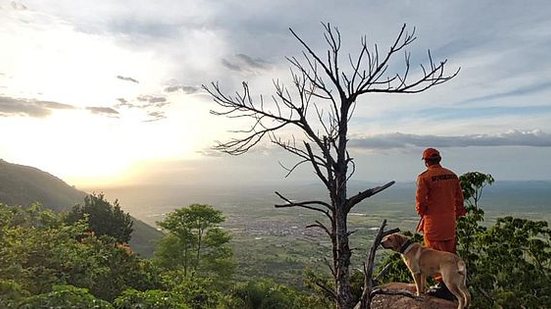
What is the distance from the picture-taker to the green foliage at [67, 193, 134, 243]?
30062 mm

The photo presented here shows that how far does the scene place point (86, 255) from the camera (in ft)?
40.5

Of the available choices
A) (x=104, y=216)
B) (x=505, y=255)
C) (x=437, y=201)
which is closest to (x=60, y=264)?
(x=437, y=201)

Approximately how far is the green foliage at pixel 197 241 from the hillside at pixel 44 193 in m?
25.1

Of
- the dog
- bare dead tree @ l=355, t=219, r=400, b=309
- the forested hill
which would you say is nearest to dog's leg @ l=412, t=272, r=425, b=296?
the dog

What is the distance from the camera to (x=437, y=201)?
6.80 m

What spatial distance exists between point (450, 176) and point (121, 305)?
5571 mm

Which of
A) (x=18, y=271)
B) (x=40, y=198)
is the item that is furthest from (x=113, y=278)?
(x=40, y=198)

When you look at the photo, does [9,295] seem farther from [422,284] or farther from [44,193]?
[44,193]

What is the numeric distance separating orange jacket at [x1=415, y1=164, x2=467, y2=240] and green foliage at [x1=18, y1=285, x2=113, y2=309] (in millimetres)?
5024

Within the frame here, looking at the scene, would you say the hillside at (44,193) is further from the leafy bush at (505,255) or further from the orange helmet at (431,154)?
the orange helmet at (431,154)

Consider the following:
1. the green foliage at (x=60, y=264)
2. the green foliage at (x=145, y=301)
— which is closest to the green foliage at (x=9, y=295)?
the green foliage at (x=145, y=301)

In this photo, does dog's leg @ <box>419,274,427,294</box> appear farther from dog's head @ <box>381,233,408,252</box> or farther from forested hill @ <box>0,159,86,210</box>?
forested hill @ <box>0,159,86,210</box>

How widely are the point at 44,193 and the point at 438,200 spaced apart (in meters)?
84.5

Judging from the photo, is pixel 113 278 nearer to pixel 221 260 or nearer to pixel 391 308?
pixel 391 308
